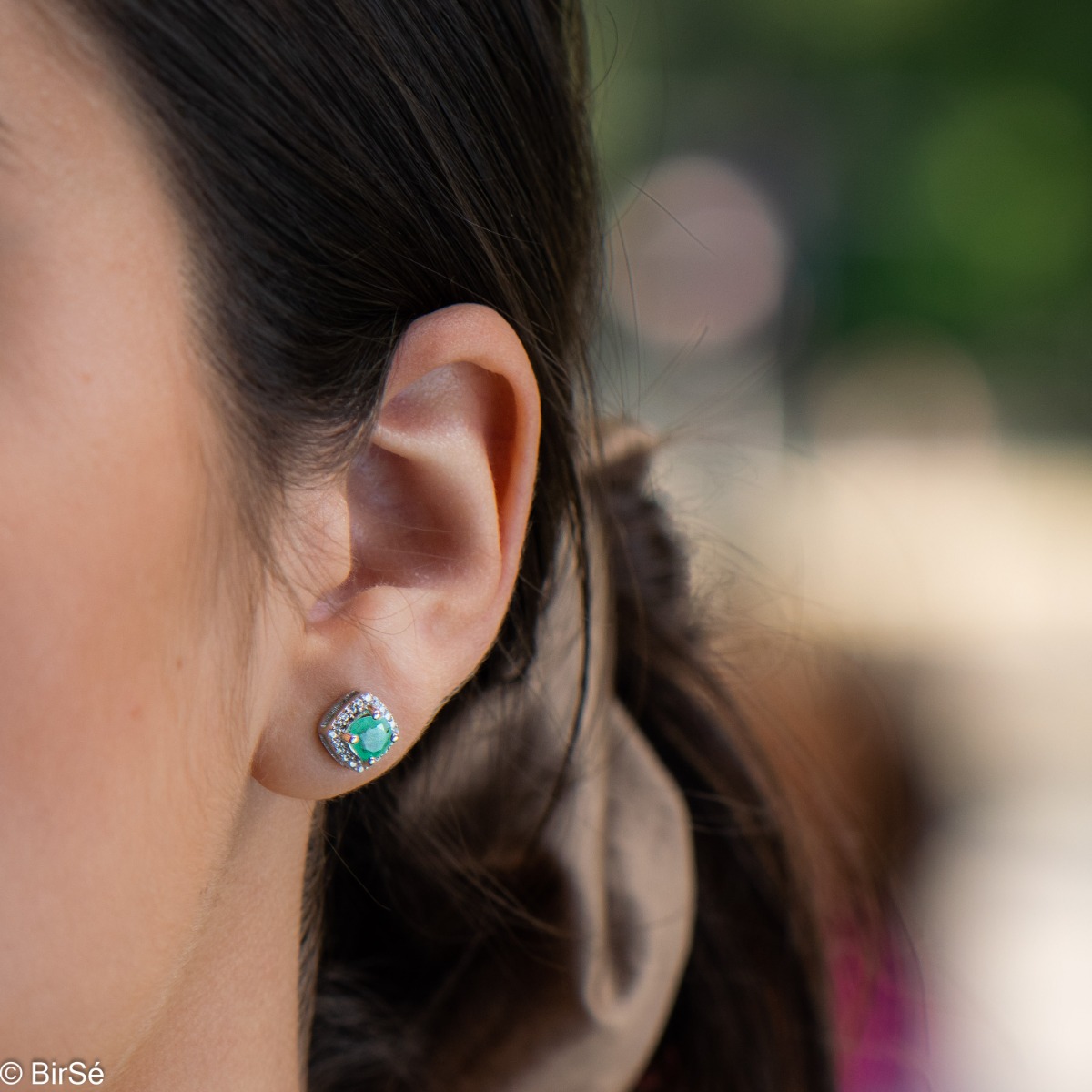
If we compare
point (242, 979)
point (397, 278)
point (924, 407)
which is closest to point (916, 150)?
point (924, 407)

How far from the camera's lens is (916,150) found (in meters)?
4.90

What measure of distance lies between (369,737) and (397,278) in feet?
0.75

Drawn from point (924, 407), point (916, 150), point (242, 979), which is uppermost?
point (916, 150)

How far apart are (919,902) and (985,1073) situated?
64cm

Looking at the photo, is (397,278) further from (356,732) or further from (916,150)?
(916,150)

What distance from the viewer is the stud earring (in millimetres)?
625

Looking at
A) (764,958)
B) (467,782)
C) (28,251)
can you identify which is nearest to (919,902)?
(764,958)

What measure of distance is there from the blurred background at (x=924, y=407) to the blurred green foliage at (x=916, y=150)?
10 mm

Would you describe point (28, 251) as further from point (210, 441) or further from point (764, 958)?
point (764, 958)

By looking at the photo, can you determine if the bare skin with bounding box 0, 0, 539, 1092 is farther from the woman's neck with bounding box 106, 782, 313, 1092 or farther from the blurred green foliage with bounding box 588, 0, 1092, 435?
the blurred green foliage with bounding box 588, 0, 1092, 435

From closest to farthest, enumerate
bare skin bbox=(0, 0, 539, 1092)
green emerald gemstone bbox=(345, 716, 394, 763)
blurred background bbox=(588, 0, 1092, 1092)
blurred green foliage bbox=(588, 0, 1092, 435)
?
bare skin bbox=(0, 0, 539, 1092)
green emerald gemstone bbox=(345, 716, 394, 763)
blurred background bbox=(588, 0, 1092, 1092)
blurred green foliage bbox=(588, 0, 1092, 435)

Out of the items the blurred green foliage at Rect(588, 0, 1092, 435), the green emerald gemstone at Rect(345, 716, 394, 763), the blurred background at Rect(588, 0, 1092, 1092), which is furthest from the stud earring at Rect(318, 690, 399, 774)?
the blurred green foliage at Rect(588, 0, 1092, 435)

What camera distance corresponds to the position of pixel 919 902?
9.55ft

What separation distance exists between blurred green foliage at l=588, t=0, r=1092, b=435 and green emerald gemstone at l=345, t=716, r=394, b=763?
4.31 m
